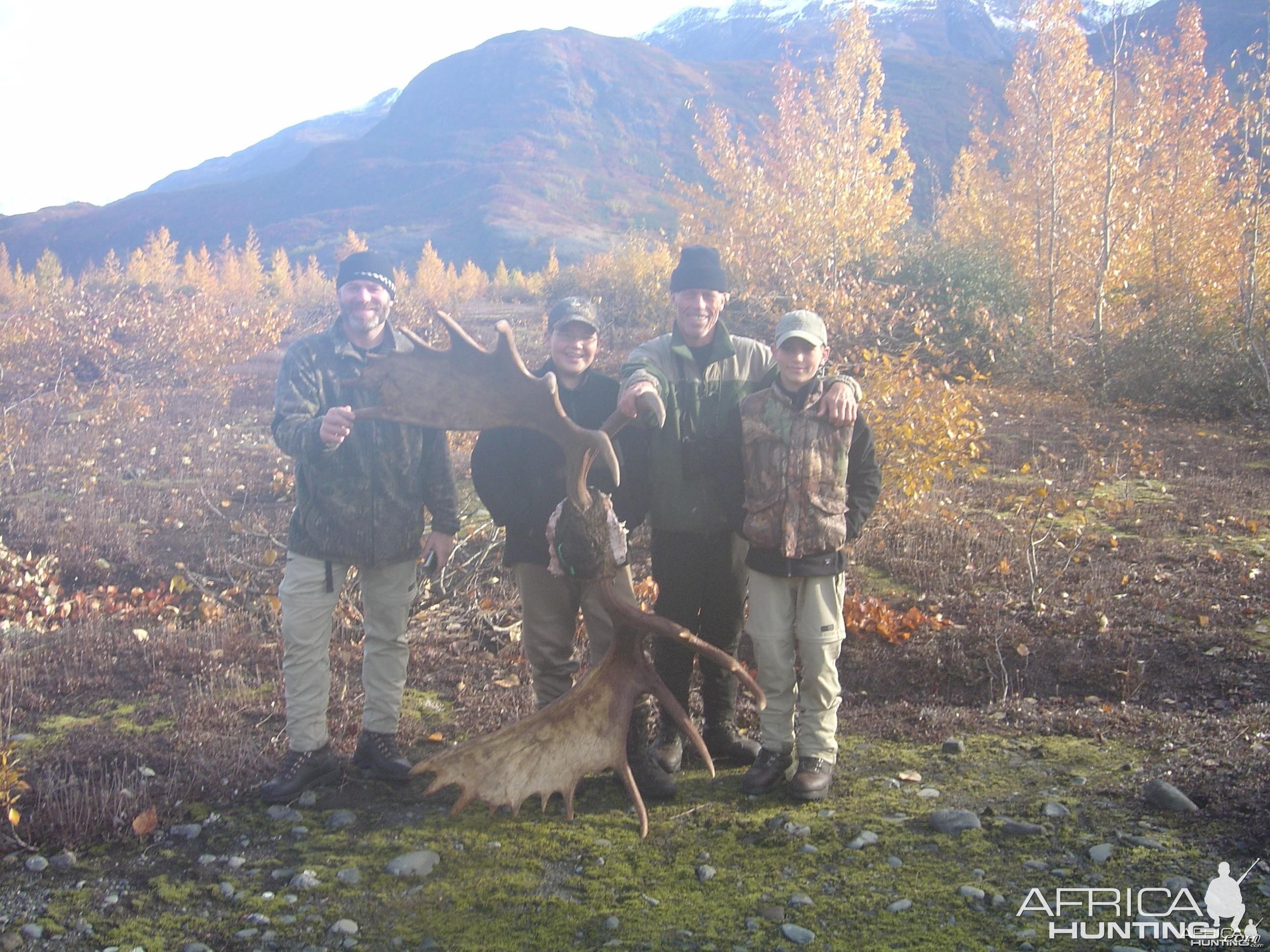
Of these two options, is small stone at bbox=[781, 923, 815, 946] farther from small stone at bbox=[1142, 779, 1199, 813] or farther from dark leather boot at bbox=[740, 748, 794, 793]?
small stone at bbox=[1142, 779, 1199, 813]

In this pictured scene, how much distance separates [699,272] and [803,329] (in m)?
0.57

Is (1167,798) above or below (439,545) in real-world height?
below

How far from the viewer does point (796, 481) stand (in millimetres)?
3844

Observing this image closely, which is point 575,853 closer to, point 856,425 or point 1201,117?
point 856,425

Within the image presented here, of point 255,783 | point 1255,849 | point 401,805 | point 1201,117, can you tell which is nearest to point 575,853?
point 401,805

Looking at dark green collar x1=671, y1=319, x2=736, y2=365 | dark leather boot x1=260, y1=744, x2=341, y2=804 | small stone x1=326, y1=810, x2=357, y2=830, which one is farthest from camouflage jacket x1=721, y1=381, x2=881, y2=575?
dark leather boot x1=260, y1=744, x2=341, y2=804

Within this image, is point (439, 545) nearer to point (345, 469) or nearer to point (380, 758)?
point (345, 469)

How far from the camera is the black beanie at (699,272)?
4.07 metres

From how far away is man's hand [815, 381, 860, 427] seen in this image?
12.4 ft

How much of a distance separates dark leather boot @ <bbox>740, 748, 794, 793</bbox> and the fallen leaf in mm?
2474

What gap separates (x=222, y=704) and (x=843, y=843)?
349cm

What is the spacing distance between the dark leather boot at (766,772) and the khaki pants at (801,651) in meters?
0.04

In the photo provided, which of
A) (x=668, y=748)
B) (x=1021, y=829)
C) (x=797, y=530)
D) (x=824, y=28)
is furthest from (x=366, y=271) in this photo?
(x=824, y=28)

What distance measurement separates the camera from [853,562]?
7902 millimetres
